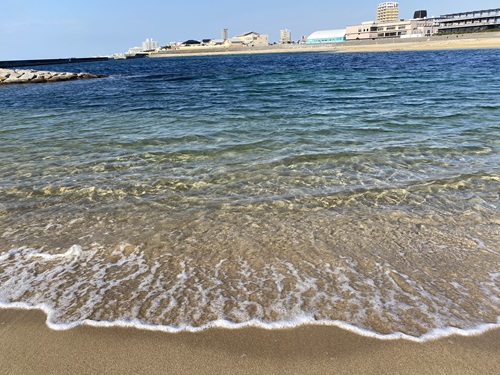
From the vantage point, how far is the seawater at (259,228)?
3.25 m

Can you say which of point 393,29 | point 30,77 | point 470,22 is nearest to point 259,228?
point 30,77

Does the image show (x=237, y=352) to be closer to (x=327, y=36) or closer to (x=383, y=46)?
(x=383, y=46)

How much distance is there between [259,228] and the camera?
479 centimetres

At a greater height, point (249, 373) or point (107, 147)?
point (107, 147)

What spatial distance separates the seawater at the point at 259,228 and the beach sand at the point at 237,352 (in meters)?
0.14

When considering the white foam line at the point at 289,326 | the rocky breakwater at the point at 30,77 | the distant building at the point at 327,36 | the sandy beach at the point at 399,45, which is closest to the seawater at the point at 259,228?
the white foam line at the point at 289,326

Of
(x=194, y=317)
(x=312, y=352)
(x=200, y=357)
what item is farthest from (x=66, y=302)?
(x=312, y=352)

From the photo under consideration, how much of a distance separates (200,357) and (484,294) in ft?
8.72

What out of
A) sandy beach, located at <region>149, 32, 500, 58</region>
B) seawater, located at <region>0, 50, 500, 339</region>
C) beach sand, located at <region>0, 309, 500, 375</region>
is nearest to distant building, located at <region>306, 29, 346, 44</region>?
sandy beach, located at <region>149, 32, 500, 58</region>

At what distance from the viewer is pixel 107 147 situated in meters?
9.29

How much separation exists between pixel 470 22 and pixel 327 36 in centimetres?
6458

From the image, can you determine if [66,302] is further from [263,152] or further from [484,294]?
[263,152]

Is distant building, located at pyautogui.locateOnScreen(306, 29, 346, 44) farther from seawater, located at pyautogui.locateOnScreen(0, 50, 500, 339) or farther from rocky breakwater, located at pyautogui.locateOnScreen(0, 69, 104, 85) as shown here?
seawater, located at pyautogui.locateOnScreen(0, 50, 500, 339)

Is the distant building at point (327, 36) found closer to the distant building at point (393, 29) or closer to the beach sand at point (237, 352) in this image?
the distant building at point (393, 29)
